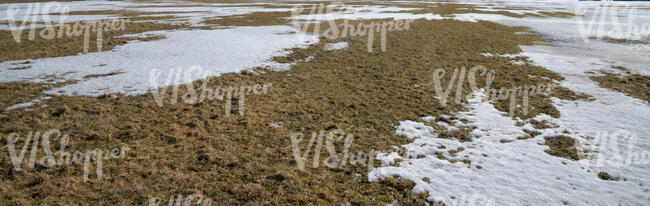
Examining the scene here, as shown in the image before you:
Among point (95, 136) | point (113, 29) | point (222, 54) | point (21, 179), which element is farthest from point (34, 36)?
point (21, 179)

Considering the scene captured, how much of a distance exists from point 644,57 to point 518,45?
801 cm

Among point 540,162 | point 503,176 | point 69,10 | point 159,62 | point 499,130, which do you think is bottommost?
point 503,176
